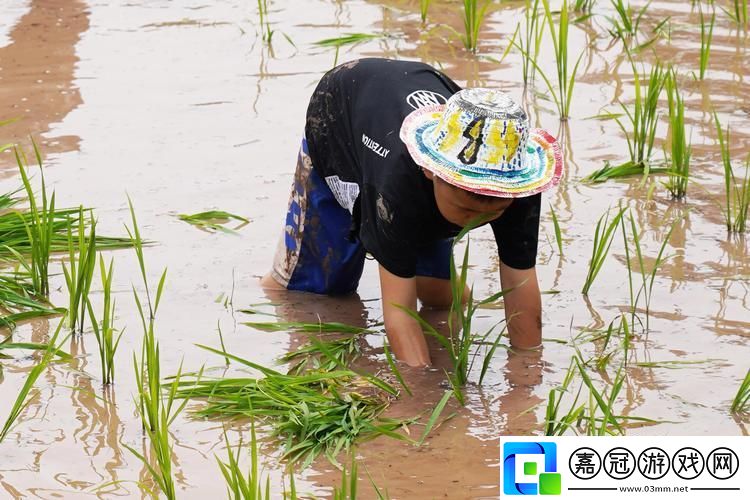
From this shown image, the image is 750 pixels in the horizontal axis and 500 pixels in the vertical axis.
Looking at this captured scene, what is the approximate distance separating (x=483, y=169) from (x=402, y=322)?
20.5 inches

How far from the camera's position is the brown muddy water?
2668 mm

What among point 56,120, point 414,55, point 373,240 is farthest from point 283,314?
point 414,55

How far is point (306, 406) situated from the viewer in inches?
106

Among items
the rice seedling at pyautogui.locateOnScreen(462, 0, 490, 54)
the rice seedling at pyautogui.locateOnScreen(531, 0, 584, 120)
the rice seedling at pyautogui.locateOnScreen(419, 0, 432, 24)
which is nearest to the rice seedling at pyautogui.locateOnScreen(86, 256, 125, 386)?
the rice seedling at pyautogui.locateOnScreen(531, 0, 584, 120)

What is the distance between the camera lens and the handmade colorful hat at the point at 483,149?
2.61 metres

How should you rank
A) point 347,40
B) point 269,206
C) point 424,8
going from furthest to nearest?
point 424,8
point 347,40
point 269,206

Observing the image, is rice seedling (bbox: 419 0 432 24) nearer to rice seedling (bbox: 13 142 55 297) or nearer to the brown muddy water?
the brown muddy water

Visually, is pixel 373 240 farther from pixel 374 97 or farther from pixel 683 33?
pixel 683 33

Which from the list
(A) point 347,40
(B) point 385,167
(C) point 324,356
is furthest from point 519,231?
(A) point 347,40

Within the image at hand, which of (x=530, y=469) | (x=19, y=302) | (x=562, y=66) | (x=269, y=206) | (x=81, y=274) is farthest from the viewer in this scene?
(x=562, y=66)

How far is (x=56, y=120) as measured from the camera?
478cm

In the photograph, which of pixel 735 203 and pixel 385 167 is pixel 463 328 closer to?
pixel 385 167

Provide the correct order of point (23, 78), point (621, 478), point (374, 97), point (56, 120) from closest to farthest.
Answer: point (621, 478), point (374, 97), point (56, 120), point (23, 78)

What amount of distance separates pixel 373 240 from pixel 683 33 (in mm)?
3184
